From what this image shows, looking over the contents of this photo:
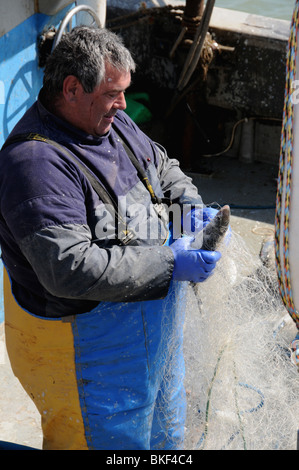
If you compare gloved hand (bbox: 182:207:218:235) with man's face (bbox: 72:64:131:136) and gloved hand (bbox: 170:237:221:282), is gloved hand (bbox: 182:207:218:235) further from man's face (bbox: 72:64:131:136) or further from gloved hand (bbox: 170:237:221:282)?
man's face (bbox: 72:64:131:136)

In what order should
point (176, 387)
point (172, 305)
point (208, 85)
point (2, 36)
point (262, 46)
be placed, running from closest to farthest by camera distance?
point (172, 305) → point (176, 387) → point (2, 36) → point (262, 46) → point (208, 85)

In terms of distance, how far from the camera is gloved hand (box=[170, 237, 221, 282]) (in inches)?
84.7

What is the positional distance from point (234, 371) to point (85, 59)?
4.86 feet

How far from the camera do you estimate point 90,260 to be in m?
2.01

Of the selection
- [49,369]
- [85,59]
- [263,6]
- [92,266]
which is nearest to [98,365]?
[49,369]

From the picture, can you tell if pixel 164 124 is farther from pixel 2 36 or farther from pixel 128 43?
pixel 2 36

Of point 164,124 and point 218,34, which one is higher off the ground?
point 218,34

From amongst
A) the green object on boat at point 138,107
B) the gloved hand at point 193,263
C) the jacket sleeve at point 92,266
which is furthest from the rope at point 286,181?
the green object on boat at point 138,107

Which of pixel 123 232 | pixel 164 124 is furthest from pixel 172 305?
pixel 164 124

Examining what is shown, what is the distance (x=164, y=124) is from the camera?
6.02 metres

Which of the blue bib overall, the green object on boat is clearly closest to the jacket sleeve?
the blue bib overall

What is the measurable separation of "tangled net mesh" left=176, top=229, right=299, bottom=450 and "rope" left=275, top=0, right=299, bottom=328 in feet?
2.34
